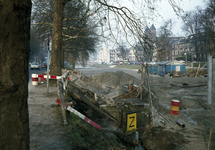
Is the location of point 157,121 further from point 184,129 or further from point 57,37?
point 57,37

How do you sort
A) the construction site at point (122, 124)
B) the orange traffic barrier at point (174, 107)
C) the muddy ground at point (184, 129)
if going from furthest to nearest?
the orange traffic barrier at point (174, 107), the muddy ground at point (184, 129), the construction site at point (122, 124)

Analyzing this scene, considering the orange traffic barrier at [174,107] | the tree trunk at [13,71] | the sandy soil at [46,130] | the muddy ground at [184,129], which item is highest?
the tree trunk at [13,71]

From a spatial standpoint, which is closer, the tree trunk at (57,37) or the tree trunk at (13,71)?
the tree trunk at (13,71)

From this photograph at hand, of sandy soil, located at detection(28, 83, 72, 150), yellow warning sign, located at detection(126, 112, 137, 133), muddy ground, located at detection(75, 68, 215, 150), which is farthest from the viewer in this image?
muddy ground, located at detection(75, 68, 215, 150)

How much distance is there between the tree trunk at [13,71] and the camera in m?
1.97

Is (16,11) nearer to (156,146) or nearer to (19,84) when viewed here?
(19,84)

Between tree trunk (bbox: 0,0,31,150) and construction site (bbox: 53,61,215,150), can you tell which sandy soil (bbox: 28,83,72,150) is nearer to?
construction site (bbox: 53,61,215,150)

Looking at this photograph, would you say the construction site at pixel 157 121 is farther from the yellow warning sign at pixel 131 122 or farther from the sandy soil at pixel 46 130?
the sandy soil at pixel 46 130

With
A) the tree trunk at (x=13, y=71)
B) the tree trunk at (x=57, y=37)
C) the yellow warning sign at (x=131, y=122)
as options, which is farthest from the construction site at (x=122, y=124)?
the tree trunk at (x=57, y=37)

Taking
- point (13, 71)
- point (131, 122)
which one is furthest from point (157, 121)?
point (13, 71)

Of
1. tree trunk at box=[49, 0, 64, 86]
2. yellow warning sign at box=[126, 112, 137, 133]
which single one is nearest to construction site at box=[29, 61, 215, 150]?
yellow warning sign at box=[126, 112, 137, 133]

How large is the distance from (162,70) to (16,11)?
33.7 metres

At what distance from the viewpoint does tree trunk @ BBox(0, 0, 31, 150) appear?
1.97m

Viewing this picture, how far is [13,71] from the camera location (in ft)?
6.70
